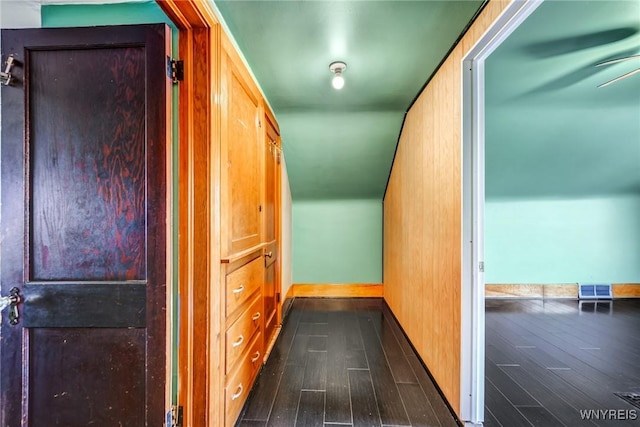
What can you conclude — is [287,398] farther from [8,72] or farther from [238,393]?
[8,72]

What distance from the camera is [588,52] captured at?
1843 millimetres

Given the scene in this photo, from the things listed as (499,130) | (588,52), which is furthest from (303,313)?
(588,52)

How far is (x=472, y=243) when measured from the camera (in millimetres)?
1421

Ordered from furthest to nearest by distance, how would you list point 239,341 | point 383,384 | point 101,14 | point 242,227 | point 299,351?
point 299,351 < point 383,384 < point 242,227 < point 239,341 < point 101,14

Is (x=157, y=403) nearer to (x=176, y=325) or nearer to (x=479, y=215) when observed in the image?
(x=176, y=325)

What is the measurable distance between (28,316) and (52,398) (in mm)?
362

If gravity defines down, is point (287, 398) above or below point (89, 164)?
below

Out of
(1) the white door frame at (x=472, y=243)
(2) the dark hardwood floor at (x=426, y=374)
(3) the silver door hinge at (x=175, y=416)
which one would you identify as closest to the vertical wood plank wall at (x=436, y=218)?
(1) the white door frame at (x=472, y=243)

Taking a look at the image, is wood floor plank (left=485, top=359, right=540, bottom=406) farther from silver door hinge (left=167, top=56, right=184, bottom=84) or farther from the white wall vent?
the white wall vent

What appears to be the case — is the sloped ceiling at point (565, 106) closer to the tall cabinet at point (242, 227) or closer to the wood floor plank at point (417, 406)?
the tall cabinet at point (242, 227)

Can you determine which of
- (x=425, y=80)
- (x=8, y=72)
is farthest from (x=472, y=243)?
(x=8, y=72)

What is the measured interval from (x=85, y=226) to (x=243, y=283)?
2.69 ft

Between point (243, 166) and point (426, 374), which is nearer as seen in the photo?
point (243, 166)

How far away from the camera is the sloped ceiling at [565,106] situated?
1.55m
